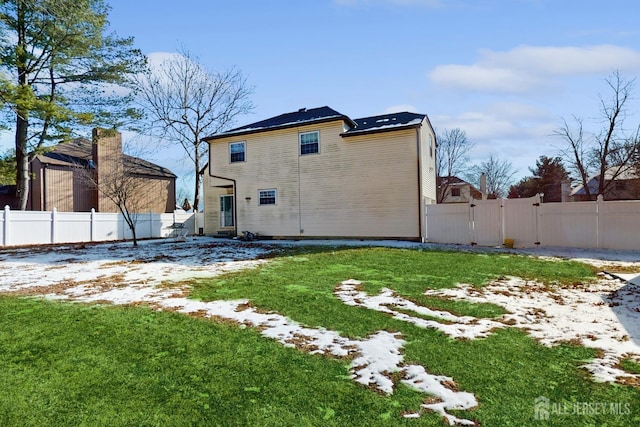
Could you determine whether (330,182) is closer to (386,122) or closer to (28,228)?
(386,122)

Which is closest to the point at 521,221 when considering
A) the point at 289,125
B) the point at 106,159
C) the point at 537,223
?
the point at 537,223

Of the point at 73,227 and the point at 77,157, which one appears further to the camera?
the point at 77,157

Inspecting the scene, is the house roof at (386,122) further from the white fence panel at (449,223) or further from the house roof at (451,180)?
the house roof at (451,180)

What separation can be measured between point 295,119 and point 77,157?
15657 millimetres

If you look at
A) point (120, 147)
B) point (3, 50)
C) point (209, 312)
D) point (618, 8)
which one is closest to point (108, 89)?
point (3, 50)

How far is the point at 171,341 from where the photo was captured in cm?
355

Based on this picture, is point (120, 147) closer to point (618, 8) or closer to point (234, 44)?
point (234, 44)

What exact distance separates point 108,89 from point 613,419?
21766 millimetres

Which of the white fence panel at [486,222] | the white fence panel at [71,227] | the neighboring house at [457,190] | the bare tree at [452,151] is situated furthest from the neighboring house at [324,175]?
the bare tree at [452,151]

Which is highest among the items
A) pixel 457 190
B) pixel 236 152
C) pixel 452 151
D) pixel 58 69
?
pixel 58 69

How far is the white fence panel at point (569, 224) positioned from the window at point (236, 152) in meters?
13.3

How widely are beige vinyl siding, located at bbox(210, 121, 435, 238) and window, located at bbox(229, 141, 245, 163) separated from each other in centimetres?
25

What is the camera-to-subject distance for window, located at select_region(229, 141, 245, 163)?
698 inches

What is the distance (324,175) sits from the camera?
51.4 ft
